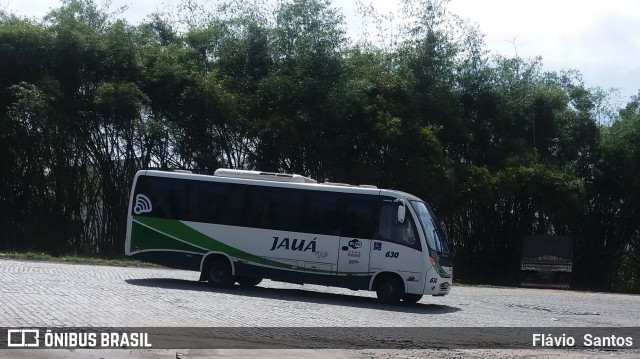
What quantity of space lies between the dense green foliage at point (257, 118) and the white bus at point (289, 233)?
887cm

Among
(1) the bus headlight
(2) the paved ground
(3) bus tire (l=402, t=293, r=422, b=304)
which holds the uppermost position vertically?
(1) the bus headlight

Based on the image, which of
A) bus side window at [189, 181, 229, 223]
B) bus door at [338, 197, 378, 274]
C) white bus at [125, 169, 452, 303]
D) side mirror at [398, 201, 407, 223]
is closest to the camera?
side mirror at [398, 201, 407, 223]

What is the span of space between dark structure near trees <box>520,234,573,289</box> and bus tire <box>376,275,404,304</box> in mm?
14045

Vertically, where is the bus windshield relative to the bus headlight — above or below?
above

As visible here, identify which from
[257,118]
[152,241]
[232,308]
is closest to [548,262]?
[257,118]

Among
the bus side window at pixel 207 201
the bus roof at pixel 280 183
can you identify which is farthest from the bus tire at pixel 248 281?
the bus roof at pixel 280 183

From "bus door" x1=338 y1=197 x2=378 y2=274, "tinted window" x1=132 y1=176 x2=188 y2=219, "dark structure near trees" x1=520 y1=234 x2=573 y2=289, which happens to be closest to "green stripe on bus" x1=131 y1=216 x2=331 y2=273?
"tinted window" x1=132 y1=176 x2=188 y2=219

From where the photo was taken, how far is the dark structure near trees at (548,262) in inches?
1246

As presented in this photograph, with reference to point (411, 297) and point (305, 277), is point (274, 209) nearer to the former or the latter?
point (305, 277)

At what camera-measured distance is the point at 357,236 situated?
62.8ft

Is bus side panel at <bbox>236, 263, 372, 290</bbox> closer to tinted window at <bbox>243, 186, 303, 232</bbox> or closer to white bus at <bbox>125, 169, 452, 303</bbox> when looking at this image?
white bus at <bbox>125, 169, 452, 303</bbox>

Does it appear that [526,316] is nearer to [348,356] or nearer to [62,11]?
[348,356]

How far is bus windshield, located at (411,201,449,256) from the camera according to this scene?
18922 millimetres

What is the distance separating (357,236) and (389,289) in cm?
137
